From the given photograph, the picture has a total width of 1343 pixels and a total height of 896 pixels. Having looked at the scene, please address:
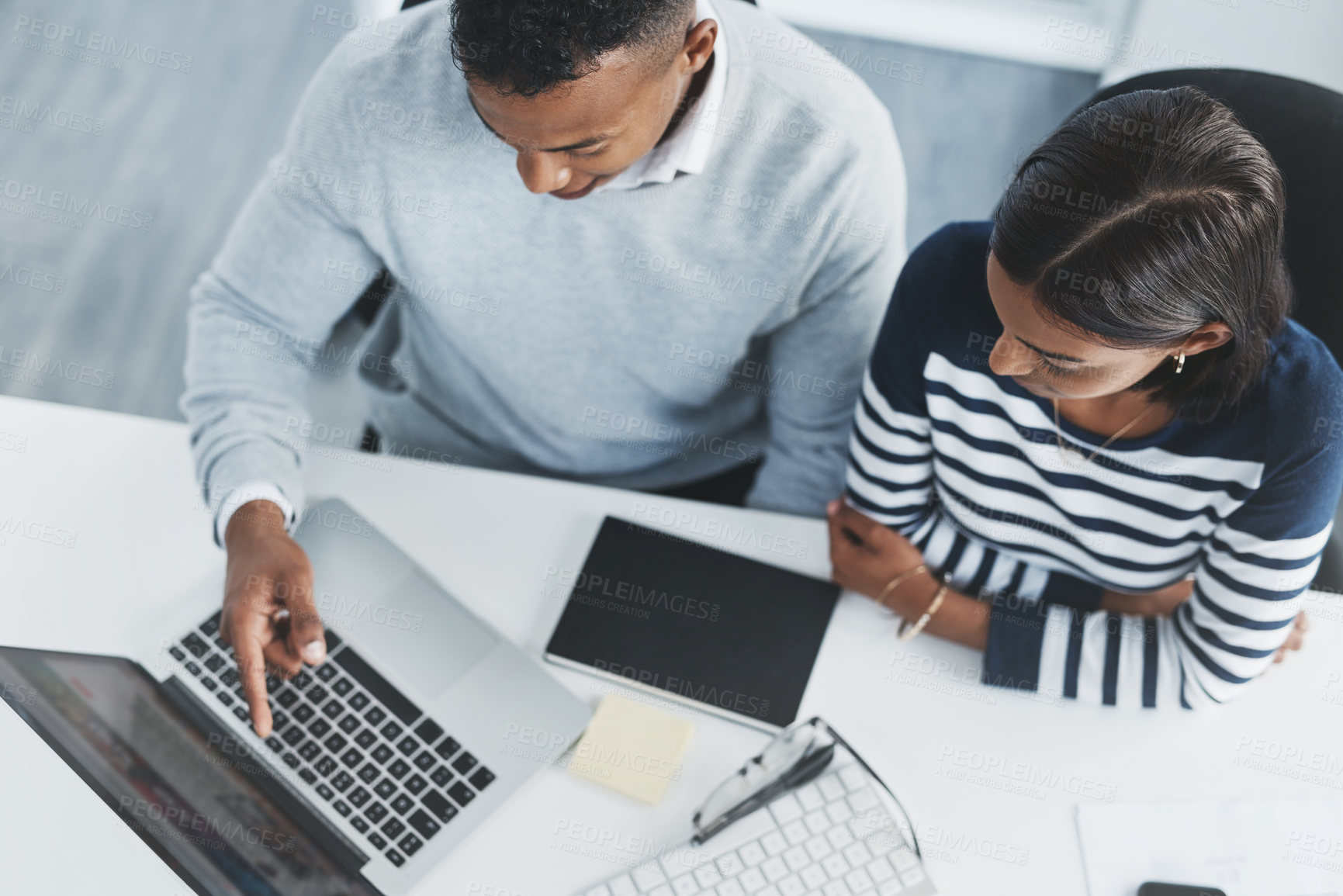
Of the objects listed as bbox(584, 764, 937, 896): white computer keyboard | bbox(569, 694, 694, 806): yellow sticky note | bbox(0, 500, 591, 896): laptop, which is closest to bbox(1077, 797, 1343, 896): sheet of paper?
bbox(584, 764, 937, 896): white computer keyboard

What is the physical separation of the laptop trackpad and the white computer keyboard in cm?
25

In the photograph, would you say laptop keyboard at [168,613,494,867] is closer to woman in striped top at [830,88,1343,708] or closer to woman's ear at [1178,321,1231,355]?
woman in striped top at [830,88,1343,708]

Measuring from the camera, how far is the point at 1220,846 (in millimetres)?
975

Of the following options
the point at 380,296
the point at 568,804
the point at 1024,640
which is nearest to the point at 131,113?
the point at 380,296

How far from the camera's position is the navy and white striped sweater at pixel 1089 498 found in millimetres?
943

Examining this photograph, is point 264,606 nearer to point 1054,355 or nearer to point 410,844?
point 410,844

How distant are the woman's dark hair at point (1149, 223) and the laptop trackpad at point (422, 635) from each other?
0.61 meters

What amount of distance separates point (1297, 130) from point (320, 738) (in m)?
1.14

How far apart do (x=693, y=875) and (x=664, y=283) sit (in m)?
0.59

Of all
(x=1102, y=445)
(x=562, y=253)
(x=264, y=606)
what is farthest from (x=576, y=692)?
(x=1102, y=445)

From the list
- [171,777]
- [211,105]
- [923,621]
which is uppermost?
[923,621]

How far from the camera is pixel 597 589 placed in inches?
42.9

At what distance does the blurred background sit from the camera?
2.11 metres

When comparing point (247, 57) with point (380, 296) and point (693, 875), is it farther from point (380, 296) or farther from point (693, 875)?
point (693, 875)
